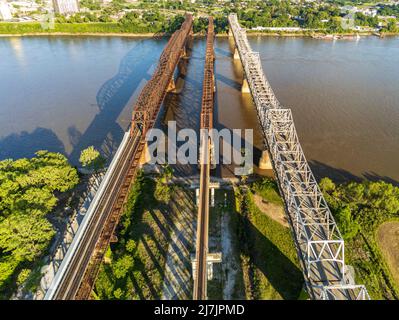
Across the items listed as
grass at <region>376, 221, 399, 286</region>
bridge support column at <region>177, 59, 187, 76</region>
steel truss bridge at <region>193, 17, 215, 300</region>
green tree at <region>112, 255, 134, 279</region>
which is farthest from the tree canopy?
bridge support column at <region>177, 59, 187, 76</region>

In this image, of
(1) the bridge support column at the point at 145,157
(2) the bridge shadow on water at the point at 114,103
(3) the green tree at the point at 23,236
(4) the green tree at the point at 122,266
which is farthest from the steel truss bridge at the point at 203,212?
(2) the bridge shadow on water at the point at 114,103

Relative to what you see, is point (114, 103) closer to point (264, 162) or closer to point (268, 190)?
point (264, 162)

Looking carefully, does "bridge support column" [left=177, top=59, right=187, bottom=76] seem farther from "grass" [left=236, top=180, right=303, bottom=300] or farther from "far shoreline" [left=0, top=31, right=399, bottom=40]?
"grass" [left=236, top=180, right=303, bottom=300]

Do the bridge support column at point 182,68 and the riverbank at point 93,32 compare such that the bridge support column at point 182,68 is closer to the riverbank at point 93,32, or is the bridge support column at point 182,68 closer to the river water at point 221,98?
the river water at point 221,98

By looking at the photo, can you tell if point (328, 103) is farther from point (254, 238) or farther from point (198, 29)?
point (198, 29)

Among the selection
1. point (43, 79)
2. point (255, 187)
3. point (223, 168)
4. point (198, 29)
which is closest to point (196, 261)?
point (255, 187)

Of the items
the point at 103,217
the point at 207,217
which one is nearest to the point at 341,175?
the point at 207,217
